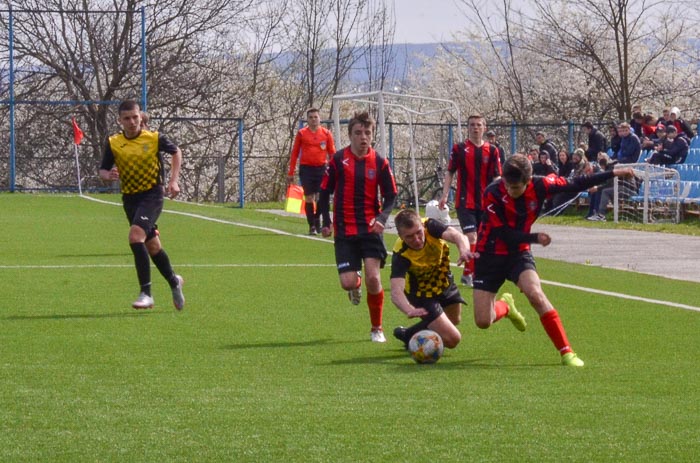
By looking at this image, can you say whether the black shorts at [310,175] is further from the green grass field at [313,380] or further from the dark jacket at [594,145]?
the dark jacket at [594,145]

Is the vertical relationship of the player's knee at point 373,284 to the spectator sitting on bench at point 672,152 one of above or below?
below

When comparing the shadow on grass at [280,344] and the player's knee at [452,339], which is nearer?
the player's knee at [452,339]

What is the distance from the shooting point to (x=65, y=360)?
8383mm

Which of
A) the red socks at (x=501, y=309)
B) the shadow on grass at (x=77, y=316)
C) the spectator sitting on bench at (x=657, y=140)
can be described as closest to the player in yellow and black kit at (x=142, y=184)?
the shadow on grass at (x=77, y=316)

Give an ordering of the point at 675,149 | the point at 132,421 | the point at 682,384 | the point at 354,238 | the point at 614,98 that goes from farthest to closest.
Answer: the point at 614,98 < the point at 675,149 < the point at 354,238 < the point at 682,384 < the point at 132,421

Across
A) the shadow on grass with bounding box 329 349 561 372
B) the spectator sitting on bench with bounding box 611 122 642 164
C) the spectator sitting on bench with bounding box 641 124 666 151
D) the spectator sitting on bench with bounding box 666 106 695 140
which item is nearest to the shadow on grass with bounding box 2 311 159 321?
the shadow on grass with bounding box 329 349 561 372

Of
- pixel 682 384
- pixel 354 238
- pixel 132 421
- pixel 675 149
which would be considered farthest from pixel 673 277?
pixel 675 149

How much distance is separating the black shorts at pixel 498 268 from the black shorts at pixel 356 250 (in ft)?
3.76

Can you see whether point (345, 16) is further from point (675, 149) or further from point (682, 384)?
point (682, 384)

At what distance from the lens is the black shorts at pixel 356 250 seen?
996 cm

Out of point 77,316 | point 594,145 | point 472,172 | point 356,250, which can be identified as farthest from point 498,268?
point 594,145

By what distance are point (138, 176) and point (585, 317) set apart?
390 cm

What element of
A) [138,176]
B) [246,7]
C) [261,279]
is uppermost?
[246,7]

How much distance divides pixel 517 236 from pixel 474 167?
4.77 m
